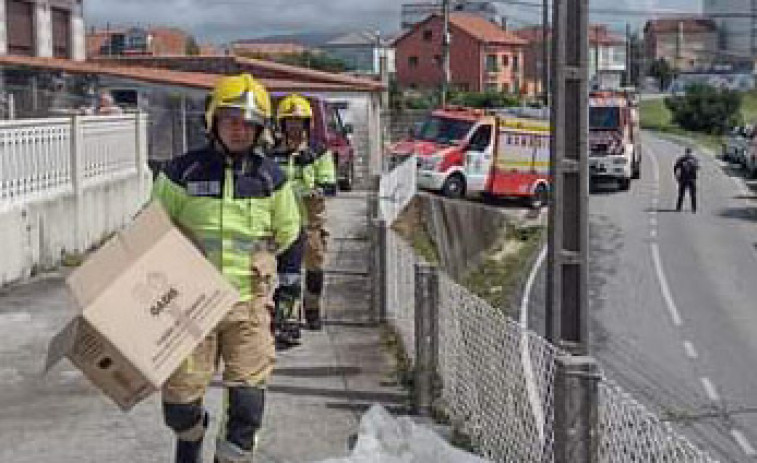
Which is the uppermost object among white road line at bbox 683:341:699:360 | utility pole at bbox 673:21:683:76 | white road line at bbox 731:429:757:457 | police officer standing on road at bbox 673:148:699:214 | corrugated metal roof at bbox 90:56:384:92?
utility pole at bbox 673:21:683:76

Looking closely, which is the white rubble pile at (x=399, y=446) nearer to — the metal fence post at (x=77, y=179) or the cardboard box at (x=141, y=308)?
the cardboard box at (x=141, y=308)

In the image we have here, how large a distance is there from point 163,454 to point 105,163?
414 inches

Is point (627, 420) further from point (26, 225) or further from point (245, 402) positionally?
point (26, 225)

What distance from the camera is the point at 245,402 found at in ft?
16.9

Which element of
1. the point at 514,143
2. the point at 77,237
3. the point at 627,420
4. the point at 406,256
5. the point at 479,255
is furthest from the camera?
the point at 514,143

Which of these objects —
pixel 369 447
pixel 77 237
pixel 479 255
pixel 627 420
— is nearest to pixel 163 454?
pixel 369 447

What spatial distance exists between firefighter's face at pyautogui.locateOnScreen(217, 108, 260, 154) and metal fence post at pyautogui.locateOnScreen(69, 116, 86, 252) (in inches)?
383

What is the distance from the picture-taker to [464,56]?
110188 millimetres

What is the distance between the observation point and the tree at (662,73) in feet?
470

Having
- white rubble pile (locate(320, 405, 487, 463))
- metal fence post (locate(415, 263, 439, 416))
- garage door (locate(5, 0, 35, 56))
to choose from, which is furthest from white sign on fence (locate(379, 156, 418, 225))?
garage door (locate(5, 0, 35, 56))

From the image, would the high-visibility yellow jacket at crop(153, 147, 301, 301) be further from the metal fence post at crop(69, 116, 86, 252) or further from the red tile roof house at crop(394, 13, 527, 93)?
the red tile roof house at crop(394, 13, 527, 93)

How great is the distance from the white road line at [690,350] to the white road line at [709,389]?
4.56 ft

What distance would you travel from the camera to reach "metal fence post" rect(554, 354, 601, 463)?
4.55 metres

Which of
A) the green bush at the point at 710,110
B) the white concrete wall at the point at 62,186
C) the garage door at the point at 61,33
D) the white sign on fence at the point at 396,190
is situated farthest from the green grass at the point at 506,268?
the green bush at the point at 710,110
